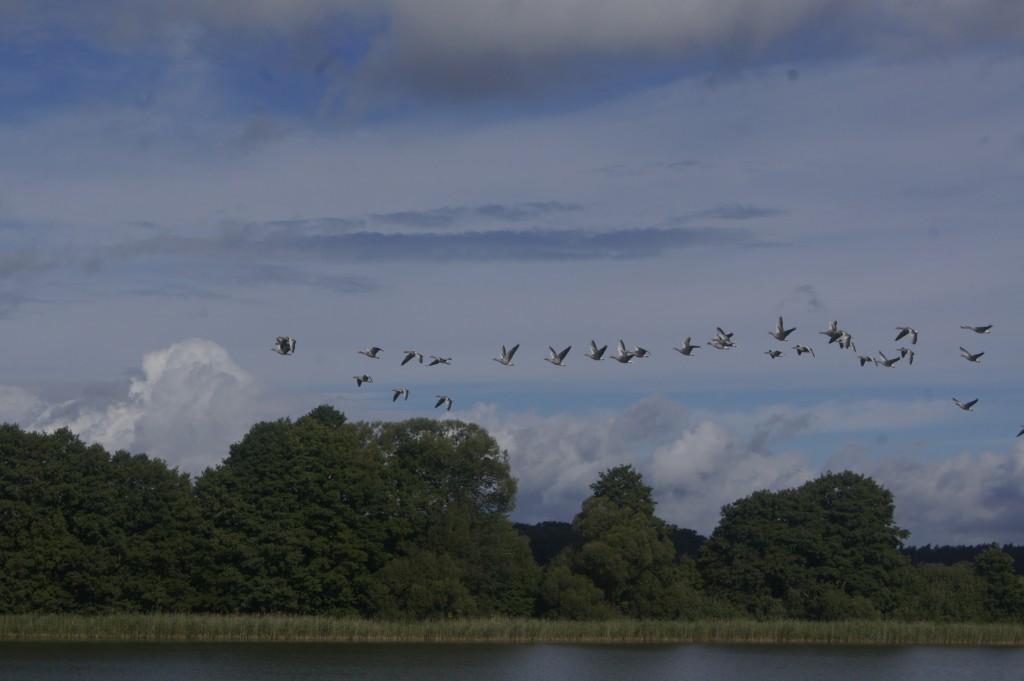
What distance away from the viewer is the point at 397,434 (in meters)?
75.3

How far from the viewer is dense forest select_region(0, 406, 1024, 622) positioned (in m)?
64.2

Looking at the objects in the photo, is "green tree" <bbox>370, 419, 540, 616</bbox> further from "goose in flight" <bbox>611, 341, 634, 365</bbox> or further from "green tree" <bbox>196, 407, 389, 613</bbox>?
"goose in flight" <bbox>611, 341, 634, 365</bbox>

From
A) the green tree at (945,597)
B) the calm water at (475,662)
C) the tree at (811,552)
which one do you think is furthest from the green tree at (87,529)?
the green tree at (945,597)

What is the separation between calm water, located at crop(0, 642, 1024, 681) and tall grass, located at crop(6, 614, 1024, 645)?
972 millimetres

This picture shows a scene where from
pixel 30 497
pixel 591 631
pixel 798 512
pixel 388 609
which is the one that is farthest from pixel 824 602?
pixel 30 497

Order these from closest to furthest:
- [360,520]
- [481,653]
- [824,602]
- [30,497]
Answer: [481,653], [30,497], [360,520], [824,602]

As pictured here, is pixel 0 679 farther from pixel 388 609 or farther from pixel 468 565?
pixel 468 565

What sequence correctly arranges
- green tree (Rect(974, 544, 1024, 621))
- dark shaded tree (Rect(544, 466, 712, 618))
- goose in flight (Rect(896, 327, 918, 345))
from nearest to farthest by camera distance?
1. goose in flight (Rect(896, 327, 918, 345))
2. dark shaded tree (Rect(544, 466, 712, 618))
3. green tree (Rect(974, 544, 1024, 621))

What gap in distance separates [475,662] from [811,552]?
30382 millimetres

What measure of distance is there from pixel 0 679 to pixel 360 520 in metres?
27.5

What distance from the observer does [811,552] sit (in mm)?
76500

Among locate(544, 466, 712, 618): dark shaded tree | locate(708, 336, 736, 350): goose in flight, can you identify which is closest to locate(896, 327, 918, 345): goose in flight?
locate(708, 336, 736, 350): goose in flight

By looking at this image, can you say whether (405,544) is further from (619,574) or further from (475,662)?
(475,662)

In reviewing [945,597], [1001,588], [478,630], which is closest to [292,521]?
[478,630]
